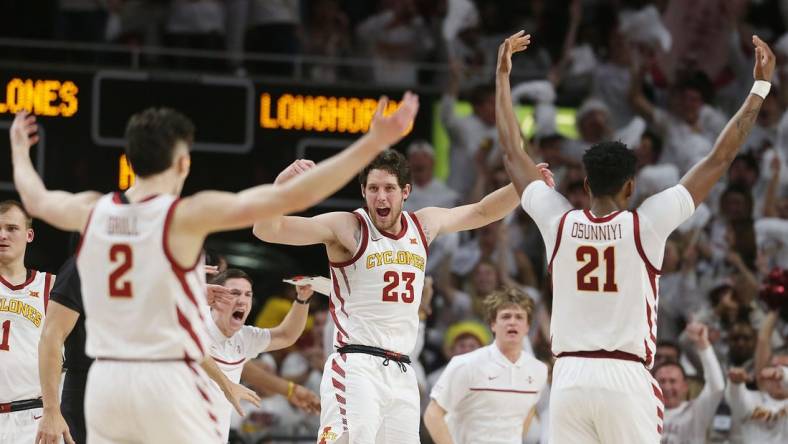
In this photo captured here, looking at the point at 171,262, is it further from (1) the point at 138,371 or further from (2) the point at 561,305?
(2) the point at 561,305

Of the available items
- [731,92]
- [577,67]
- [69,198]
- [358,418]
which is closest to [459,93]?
[577,67]

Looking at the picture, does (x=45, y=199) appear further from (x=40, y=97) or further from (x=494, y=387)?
(x=40, y=97)

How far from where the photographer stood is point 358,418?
8.71 m

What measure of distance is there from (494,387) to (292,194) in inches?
185

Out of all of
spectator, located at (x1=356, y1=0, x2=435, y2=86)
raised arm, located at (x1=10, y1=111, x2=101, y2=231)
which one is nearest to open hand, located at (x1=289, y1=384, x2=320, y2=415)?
raised arm, located at (x1=10, y1=111, x2=101, y2=231)

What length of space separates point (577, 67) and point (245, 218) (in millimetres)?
11099

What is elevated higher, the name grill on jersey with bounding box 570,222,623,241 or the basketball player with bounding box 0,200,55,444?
the name grill on jersey with bounding box 570,222,623,241

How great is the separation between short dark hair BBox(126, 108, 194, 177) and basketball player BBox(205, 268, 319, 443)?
11.2 feet

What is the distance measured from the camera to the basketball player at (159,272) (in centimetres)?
637

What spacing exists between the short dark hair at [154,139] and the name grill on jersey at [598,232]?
2347 millimetres

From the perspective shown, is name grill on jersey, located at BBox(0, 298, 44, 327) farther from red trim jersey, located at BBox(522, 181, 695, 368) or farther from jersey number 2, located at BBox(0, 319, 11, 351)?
red trim jersey, located at BBox(522, 181, 695, 368)

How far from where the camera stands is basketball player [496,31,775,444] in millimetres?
7445

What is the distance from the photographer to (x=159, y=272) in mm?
6430

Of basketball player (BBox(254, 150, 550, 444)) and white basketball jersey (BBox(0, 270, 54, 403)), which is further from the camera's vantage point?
white basketball jersey (BBox(0, 270, 54, 403))
